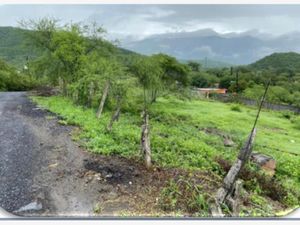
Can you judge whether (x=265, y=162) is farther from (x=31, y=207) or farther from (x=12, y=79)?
(x=12, y=79)

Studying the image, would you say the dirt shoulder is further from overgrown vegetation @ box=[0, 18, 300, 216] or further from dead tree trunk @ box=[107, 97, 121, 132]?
dead tree trunk @ box=[107, 97, 121, 132]

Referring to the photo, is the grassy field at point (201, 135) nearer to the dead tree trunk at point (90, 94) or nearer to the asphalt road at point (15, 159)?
the asphalt road at point (15, 159)

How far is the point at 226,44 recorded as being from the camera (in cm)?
387

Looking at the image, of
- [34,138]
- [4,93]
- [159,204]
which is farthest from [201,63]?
[4,93]

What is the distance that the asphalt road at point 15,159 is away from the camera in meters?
3.17

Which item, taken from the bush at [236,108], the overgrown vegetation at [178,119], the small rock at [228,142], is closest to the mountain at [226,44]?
the overgrown vegetation at [178,119]

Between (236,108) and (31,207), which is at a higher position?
(236,108)

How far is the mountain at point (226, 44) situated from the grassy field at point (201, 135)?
49 cm

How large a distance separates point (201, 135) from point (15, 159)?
2.07 metres

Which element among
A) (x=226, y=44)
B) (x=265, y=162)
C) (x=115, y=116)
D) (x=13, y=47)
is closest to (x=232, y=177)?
(x=265, y=162)

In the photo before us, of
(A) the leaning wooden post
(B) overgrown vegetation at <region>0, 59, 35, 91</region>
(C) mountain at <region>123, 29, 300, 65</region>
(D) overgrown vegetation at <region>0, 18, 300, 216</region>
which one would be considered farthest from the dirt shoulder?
(B) overgrown vegetation at <region>0, 59, 35, 91</region>

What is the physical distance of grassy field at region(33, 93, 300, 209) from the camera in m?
Answer: 3.82

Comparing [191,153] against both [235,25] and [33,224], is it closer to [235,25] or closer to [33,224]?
[235,25]

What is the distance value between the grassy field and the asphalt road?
572 millimetres
